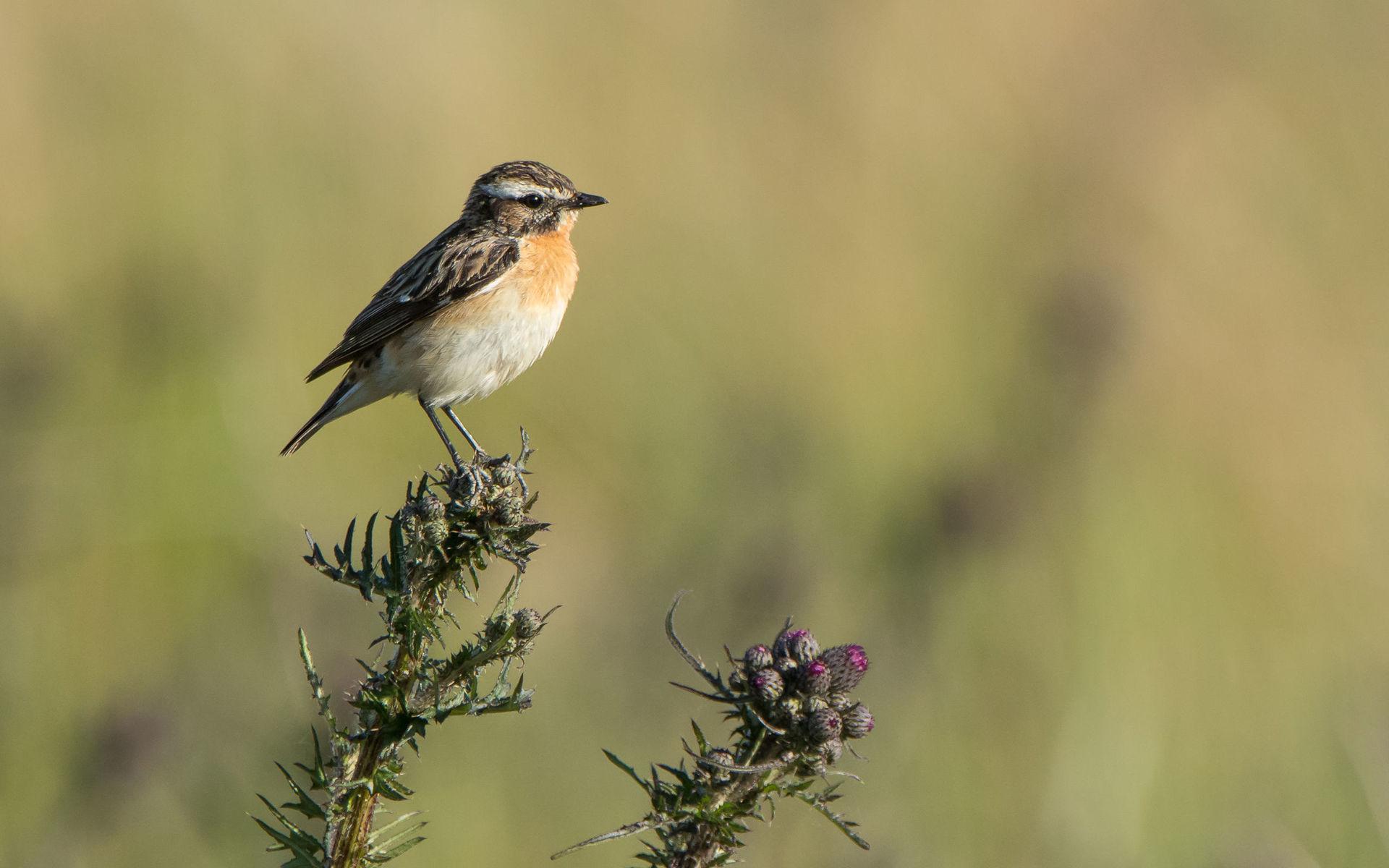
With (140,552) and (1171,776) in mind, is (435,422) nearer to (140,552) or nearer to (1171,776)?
(140,552)

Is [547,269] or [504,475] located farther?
[547,269]

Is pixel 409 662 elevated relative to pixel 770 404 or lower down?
lower down

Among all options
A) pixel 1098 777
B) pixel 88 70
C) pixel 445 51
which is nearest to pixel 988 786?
pixel 1098 777

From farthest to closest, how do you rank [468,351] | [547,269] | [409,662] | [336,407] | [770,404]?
1. [770,404]
2. [547,269]
3. [336,407]
4. [468,351]
5. [409,662]

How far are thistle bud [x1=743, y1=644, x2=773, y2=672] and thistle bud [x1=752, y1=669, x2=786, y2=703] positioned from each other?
0.19ft

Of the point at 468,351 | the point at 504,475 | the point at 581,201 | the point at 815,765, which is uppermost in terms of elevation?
the point at 581,201

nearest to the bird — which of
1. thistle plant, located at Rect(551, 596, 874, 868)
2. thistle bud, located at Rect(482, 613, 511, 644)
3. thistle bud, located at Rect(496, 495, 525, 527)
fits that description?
thistle bud, located at Rect(496, 495, 525, 527)

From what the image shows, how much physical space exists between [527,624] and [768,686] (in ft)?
1.83

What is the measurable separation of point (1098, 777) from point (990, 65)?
31.1ft

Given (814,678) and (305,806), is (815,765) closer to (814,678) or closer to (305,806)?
(814,678)

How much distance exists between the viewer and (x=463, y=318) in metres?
6.40

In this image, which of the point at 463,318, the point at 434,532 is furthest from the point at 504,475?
the point at 463,318

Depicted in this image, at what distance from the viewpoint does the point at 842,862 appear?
5562 mm

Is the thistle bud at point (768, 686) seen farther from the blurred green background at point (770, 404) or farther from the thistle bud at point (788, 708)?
the blurred green background at point (770, 404)
